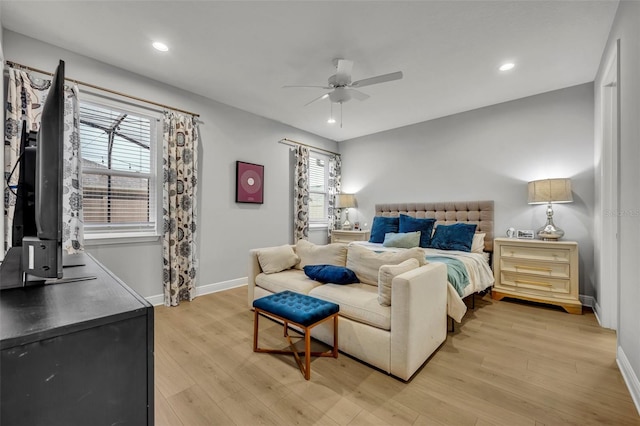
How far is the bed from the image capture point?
2.49m

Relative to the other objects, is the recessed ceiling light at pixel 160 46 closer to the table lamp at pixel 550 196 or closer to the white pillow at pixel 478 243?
the white pillow at pixel 478 243

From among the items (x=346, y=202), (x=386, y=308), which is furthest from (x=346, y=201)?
(x=386, y=308)

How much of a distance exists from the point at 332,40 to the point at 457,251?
9.64ft

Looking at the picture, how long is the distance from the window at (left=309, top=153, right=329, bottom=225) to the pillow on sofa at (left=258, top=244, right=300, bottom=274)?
235 centimetres

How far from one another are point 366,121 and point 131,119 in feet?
11.1

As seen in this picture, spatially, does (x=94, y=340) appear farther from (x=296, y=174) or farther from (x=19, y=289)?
(x=296, y=174)

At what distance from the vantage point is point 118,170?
3043 mm

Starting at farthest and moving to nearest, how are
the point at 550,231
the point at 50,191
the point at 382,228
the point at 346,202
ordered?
the point at 346,202 < the point at 382,228 < the point at 550,231 < the point at 50,191

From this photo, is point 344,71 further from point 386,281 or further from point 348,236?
point 348,236

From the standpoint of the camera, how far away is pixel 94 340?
0.65 meters

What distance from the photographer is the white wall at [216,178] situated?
2.78 meters

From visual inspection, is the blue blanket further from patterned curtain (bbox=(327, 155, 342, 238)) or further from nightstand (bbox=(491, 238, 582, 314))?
patterned curtain (bbox=(327, 155, 342, 238))

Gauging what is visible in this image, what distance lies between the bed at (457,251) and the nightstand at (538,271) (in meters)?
0.22

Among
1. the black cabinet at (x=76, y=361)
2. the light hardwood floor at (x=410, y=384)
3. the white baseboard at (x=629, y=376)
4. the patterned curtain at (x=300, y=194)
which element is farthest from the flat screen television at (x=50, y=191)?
the patterned curtain at (x=300, y=194)
